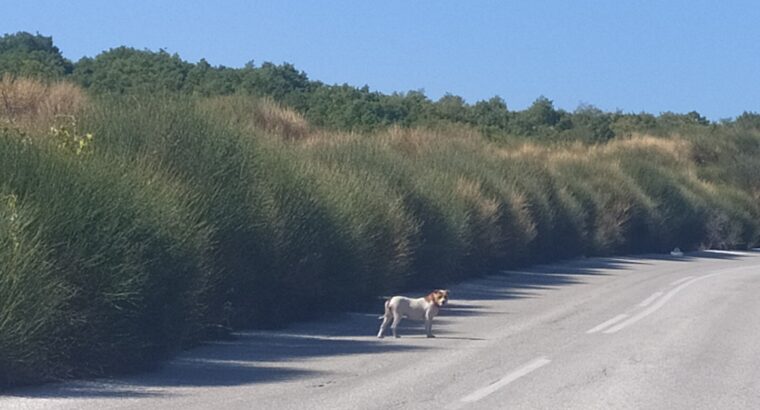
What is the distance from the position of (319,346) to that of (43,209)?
5.23 meters

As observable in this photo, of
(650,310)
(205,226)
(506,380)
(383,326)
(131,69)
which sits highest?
(131,69)

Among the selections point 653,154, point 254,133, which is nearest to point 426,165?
point 254,133

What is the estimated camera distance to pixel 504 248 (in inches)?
1438

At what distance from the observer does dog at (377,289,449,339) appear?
18.5 metres

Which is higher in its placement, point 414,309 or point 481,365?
point 414,309

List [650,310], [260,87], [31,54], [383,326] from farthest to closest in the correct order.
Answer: [260,87] → [31,54] → [650,310] → [383,326]

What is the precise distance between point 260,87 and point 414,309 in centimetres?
3307

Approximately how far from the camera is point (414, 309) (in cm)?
1870

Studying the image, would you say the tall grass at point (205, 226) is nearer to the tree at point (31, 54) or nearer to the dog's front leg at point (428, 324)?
the dog's front leg at point (428, 324)

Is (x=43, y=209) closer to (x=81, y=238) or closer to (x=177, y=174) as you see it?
(x=81, y=238)

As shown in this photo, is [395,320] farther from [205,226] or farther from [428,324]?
[205,226]

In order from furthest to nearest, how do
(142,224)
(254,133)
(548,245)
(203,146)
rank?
(548,245), (254,133), (203,146), (142,224)

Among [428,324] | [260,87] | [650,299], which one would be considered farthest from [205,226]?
[260,87]

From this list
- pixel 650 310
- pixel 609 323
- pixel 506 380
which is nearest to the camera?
pixel 506 380
